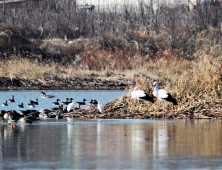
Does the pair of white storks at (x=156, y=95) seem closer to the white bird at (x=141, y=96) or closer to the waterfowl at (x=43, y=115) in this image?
the white bird at (x=141, y=96)

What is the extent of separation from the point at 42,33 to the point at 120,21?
8.34m

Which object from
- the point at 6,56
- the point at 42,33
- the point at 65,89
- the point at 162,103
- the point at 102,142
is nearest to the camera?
the point at 102,142

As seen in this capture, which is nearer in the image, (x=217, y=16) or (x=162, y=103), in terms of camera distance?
(x=162, y=103)

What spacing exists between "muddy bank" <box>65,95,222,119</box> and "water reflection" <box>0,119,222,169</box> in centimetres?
149

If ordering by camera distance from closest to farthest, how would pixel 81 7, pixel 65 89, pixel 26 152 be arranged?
pixel 26 152 < pixel 65 89 < pixel 81 7

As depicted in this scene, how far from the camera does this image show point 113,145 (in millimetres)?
10281

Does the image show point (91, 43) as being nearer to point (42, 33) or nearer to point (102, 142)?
point (42, 33)

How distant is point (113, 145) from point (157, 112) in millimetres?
6957

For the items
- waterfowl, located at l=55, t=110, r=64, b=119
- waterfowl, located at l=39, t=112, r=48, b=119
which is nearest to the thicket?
waterfowl, located at l=55, t=110, r=64, b=119

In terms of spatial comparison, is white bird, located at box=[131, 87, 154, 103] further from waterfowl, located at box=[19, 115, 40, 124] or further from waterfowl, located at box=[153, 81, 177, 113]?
waterfowl, located at box=[19, 115, 40, 124]

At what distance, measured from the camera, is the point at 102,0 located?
69125 mm

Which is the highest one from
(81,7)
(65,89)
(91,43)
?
(81,7)

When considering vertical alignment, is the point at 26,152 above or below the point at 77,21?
below

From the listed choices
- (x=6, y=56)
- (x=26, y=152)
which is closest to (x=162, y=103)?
(x=26, y=152)
